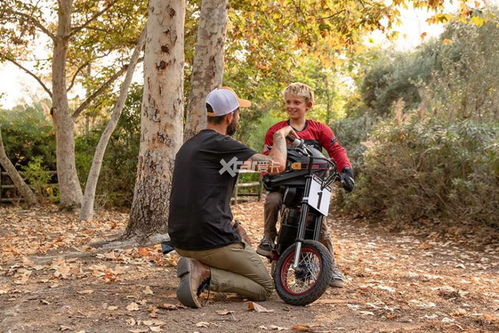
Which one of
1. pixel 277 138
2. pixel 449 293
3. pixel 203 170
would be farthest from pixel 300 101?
pixel 449 293

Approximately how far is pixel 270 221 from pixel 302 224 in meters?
0.55

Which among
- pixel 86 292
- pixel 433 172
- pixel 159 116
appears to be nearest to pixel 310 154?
pixel 86 292

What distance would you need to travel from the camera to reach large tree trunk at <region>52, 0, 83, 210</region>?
14578 millimetres

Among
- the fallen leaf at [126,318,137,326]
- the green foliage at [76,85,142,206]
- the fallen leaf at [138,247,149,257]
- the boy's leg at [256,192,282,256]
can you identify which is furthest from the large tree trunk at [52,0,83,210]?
the fallen leaf at [126,318,137,326]

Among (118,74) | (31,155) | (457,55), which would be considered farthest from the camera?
(457,55)

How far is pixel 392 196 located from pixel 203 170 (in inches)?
336

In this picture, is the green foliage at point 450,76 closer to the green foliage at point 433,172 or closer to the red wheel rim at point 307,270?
the green foliage at point 433,172

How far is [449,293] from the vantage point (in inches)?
223

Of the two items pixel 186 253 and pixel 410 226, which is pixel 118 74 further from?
pixel 186 253

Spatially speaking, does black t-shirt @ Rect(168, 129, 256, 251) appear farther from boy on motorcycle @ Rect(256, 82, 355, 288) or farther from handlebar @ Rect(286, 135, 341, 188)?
boy on motorcycle @ Rect(256, 82, 355, 288)

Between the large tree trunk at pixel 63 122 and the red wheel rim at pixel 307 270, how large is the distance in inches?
434

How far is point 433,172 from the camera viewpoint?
1130 cm

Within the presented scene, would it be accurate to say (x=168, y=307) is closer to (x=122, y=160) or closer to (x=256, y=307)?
(x=256, y=307)

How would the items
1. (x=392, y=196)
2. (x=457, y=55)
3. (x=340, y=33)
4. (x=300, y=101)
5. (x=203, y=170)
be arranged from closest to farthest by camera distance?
(x=203, y=170), (x=300, y=101), (x=340, y=33), (x=392, y=196), (x=457, y=55)
